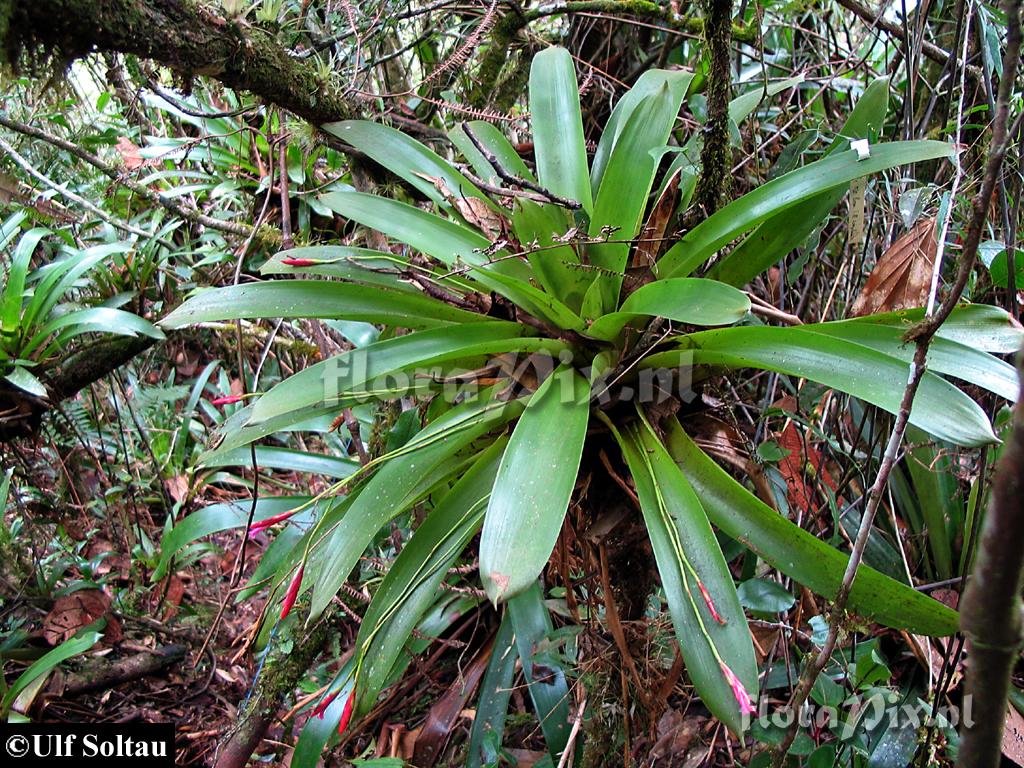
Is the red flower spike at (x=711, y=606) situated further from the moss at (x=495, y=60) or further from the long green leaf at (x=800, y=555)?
the moss at (x=495, y=60)

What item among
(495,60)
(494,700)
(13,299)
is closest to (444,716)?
(494,700)

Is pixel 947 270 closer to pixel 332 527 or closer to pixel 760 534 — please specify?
pixel 760 534

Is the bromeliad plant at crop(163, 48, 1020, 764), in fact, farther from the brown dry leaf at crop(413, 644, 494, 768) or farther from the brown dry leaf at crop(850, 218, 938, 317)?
the brown dry leaf at crop(413, 644, 494, 768)

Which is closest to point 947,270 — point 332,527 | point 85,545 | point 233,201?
point 332,527

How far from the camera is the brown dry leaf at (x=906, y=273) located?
893 millimetres

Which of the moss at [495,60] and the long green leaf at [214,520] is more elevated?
the moss at [495,60]

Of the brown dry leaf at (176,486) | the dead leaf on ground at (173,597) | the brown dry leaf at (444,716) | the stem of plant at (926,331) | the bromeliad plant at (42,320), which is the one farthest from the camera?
the brown dry leaf at (176,486)

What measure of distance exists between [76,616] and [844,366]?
5.42 feet

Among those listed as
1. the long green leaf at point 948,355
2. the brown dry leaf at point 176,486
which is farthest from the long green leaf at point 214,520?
the long green leaf at point 948,355

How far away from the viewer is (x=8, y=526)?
5.32 ft

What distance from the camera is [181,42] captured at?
0.92m

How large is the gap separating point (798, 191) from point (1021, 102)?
2.23 feet

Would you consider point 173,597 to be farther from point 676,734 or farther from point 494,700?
point 676,734

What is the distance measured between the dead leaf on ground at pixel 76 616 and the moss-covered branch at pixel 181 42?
119 cm
